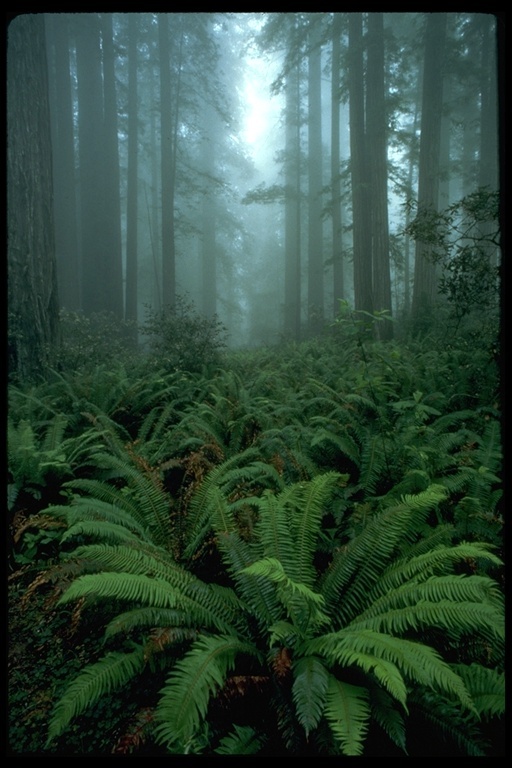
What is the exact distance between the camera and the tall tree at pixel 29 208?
5332mm

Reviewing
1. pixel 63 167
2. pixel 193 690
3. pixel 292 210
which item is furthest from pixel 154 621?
pixel 292 210

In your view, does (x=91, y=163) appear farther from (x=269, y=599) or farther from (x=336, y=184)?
(x=269, y=599)

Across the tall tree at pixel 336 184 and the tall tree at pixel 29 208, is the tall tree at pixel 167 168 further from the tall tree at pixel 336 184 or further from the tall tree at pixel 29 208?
the tall tree at pixel 29 208

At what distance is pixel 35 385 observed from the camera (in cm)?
564

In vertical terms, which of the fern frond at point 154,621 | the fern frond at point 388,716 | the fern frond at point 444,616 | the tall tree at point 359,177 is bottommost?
the fern frond at point 388,716

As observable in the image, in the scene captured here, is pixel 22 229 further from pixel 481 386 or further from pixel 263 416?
pixel 481 386

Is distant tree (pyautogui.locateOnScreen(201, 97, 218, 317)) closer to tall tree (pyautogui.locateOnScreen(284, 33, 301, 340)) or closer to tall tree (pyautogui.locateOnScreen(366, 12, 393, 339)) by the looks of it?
tall tree (pyautogui.locateOnScreen(284, 33, 301, 340))

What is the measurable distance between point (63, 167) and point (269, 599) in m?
18.1

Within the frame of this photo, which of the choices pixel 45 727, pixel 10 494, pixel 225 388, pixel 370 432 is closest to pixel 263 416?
pixel 370 432

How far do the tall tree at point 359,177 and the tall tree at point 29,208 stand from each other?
710cm

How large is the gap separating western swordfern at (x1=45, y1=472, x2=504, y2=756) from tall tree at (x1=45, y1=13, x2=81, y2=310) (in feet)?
44.8

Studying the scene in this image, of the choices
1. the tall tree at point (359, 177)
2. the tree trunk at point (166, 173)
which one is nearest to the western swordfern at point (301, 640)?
the tall tree at point (359, 177)

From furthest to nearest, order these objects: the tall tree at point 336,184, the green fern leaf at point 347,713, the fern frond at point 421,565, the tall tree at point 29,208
A: the tall tree at point 336,184 < the tall tree at point 29,208 < the fern frond at point 421,565 < the green fern leaf at point 347,713

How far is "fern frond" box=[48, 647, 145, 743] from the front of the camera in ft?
4.78
